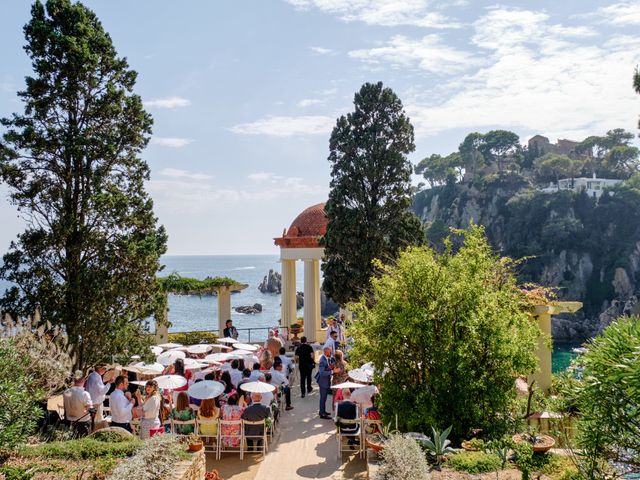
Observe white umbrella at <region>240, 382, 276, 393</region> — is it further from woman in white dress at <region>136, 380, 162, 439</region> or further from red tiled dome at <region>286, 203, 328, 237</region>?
red tiled dome at <region>286, 203, 328, 237</region>

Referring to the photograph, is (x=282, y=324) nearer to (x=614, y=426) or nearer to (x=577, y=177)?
(x=614, y=426)

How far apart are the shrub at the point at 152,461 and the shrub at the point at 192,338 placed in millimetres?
16320

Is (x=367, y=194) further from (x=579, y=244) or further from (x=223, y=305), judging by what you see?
(x=579, y=244)

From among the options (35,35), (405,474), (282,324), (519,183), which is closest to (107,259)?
(35,35)

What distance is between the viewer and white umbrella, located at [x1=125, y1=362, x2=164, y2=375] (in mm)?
12988

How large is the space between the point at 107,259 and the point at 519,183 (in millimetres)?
95122

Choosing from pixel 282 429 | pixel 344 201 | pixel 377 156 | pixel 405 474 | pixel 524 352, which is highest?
pixel 377 156

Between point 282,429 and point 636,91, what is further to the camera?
point 282,429

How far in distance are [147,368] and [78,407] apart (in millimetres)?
2964

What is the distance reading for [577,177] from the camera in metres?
104

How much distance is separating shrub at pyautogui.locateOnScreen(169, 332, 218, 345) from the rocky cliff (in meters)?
57.6

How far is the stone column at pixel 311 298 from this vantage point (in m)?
24.7

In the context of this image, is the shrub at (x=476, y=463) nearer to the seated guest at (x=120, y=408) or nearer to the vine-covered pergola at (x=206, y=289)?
the seated guest at (x=120, y=408)

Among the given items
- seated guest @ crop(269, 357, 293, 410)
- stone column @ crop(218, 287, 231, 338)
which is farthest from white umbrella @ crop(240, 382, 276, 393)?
stone column @ crop(218, 287, 231, 338)
